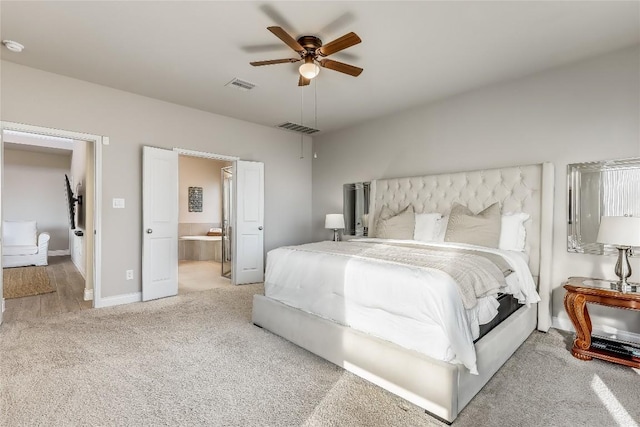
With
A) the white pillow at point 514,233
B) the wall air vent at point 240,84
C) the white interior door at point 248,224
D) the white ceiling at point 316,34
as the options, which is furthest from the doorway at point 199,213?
the white pillow at point 514,233

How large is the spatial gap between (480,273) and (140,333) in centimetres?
307

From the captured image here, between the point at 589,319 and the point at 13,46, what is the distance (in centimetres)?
562

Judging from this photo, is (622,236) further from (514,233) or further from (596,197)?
(514,233)

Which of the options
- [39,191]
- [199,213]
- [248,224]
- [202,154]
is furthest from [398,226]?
[39,191]

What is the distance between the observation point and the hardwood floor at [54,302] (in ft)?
11.6

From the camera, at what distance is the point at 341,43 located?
2.35 m

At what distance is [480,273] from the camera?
2.17 m

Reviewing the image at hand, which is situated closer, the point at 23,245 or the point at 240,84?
the point at 240,84

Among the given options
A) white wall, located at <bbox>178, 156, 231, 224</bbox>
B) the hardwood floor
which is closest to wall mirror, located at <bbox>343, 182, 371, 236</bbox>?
the hardwood floor

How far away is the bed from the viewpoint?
177 cm

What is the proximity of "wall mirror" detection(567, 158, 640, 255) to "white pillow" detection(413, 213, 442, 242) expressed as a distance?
128cm

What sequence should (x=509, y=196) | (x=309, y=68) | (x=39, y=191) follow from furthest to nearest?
(x=39, y=191) → (x=509, y=196) → (x=309, y=68)

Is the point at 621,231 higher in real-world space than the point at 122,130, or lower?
lower

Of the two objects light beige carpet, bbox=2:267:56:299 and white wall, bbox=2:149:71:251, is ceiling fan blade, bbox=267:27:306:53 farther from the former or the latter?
white wall, bbox=2:149:71:251
